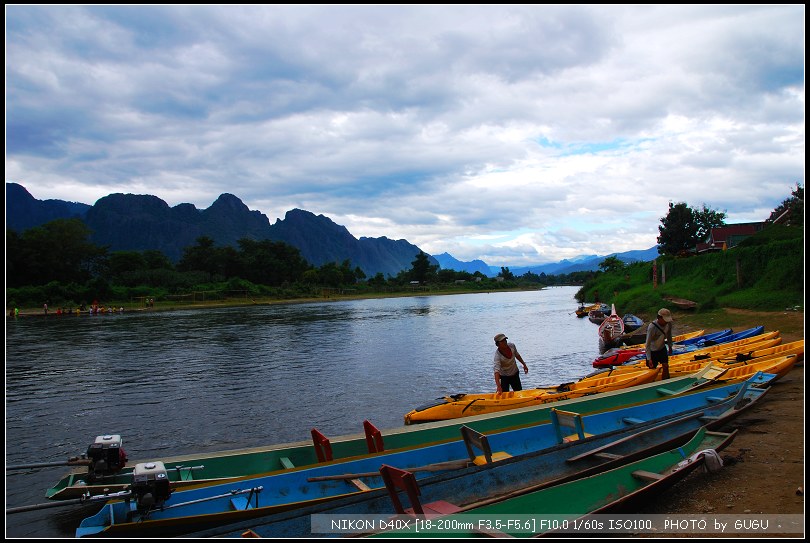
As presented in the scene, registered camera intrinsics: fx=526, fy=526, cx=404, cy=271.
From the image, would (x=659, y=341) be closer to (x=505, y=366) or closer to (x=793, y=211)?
(x=505, y=366)

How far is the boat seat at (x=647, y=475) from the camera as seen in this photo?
280 inches

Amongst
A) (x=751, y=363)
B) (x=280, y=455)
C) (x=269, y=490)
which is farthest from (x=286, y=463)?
(x=751, y=363)

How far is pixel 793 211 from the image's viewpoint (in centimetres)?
4653

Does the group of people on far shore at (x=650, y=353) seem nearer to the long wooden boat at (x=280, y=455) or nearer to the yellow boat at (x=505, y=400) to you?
the yellow boat at (x=505, y=400)

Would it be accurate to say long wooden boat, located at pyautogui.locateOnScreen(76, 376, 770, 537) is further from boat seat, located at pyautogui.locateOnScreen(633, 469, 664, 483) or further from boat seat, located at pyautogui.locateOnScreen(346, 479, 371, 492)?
boat seat, located at pyautogui.locateOnScreen(633, 469, 664, 483)

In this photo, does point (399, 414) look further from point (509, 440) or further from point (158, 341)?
point (158, 341)

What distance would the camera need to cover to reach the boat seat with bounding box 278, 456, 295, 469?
8.66m

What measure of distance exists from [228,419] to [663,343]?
12368mm

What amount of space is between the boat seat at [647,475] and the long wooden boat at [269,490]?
1.29 metres

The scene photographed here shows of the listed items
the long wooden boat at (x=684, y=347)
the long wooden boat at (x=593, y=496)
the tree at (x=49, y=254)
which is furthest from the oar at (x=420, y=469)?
the tree at (x=49, y=254)

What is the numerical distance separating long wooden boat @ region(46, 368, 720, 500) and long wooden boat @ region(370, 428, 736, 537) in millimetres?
2330

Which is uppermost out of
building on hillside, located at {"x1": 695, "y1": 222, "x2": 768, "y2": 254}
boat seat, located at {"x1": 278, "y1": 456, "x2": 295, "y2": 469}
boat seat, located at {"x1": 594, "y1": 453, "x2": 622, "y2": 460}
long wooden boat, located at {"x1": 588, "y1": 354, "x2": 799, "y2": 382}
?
building on hillside, located at {"x1": 695, "y1": 222, "x2": 768, "y2": 254}

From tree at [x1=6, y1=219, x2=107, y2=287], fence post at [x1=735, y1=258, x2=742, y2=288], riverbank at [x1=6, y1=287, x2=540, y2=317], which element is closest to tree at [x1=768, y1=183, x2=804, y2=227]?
fence post at [x1=735, y1=258, x2=742, y2=288]

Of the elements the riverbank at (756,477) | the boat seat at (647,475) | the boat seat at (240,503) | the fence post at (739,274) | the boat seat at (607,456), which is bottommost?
the riverbank at (756,477)
